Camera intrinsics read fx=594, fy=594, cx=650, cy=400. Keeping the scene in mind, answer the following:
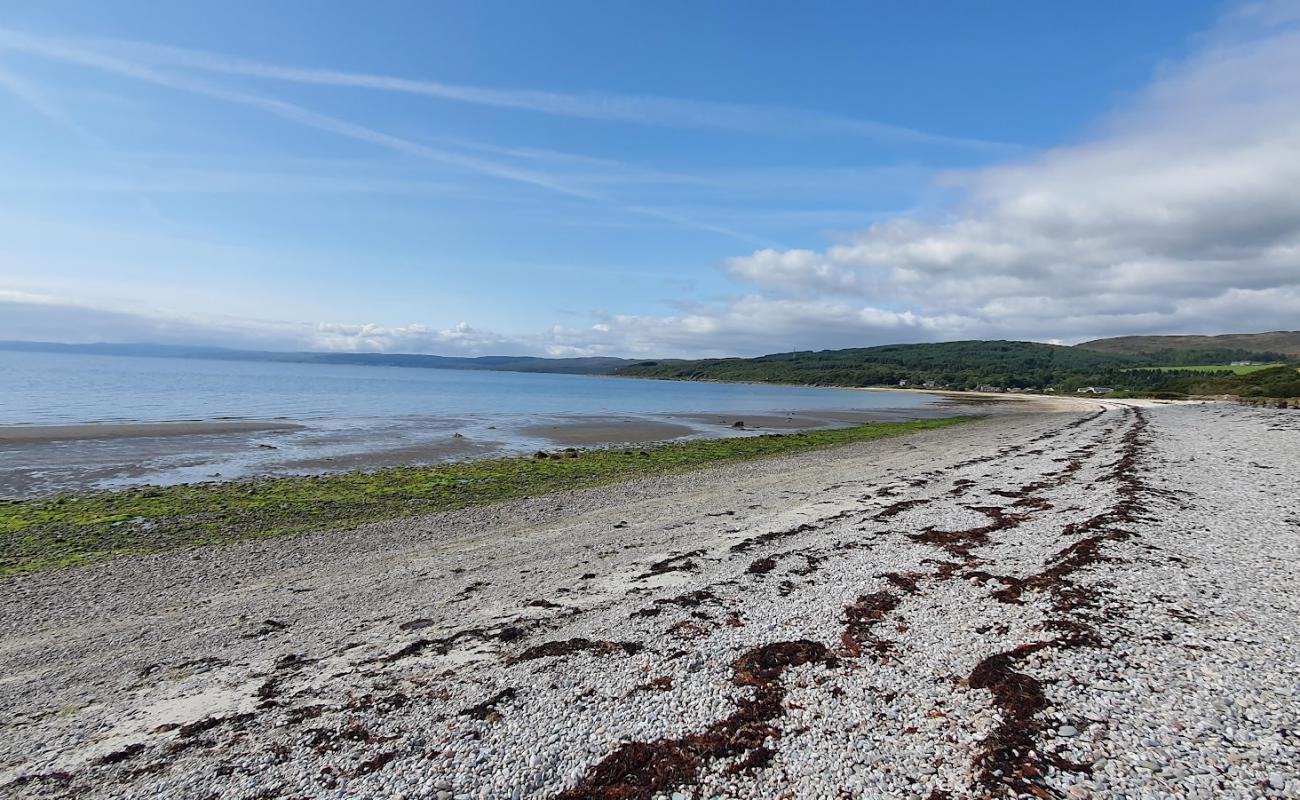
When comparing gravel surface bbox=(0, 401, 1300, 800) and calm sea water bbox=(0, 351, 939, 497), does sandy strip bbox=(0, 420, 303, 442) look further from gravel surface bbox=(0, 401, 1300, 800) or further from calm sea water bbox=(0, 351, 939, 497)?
gravel surface bbox=(0, 401, 1300, 800)

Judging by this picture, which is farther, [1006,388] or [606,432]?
[1006,388]

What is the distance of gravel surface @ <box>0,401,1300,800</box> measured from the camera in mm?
4922

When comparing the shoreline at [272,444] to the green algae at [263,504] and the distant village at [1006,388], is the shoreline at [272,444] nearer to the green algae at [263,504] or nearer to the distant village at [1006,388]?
the green algae at [263,504]

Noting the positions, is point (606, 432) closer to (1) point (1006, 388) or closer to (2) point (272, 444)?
(2) point (272, 444)

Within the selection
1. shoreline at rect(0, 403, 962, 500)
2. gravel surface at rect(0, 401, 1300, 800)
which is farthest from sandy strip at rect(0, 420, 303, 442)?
gravel surface at rect(0, 401, 1300, 800)

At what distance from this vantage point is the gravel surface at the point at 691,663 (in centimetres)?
492

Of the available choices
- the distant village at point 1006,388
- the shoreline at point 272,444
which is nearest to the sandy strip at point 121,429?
the shoreline at point 272,444

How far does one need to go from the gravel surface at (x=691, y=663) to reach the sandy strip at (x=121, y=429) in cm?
2462

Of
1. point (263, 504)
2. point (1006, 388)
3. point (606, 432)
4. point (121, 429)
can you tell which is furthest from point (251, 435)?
point (1006, 388)

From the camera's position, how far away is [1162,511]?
12.5 meters

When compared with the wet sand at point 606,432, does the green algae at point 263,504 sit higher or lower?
higher

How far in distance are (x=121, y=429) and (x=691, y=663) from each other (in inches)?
1538

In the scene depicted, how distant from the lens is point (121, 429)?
32.5 m

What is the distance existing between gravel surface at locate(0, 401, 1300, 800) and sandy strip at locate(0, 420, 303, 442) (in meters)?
24.6
